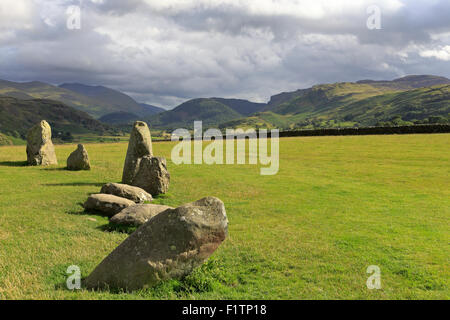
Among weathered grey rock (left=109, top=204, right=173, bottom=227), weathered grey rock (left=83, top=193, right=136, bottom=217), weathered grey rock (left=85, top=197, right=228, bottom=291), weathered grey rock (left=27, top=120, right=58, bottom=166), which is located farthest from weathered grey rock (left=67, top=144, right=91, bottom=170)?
weathered grey rock (left=85, top=197, right=228, bottom=291)

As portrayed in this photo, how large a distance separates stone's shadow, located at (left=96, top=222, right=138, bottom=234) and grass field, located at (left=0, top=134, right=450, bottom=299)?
12 cm

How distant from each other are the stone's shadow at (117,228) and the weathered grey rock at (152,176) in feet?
25.6

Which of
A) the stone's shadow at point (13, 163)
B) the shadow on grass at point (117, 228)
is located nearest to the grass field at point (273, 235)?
the shadow on grass at point (117, 228)

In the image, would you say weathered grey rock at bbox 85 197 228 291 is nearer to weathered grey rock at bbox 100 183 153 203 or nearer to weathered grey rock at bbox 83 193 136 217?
weathered grey rock at bbox 83 193 136 217

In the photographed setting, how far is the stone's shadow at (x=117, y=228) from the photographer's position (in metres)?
15.3

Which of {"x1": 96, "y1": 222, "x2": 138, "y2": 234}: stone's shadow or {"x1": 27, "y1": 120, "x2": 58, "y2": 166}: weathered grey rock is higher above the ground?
{"x1": 27, "y1": 120, "x2": 58, "y2": 166}: weathered grey rock

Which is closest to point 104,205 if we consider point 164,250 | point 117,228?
point 117,228

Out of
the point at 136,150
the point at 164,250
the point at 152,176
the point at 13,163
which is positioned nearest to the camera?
the point at 164,250

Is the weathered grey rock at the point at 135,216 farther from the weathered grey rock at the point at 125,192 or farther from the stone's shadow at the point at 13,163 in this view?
the stone's shadow at the point at 13,163

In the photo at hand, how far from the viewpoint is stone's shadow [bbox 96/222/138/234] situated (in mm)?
15318

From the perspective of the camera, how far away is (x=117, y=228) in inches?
611

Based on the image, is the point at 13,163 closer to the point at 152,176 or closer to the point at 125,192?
the point at 152,176

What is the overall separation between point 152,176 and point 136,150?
4.13m
